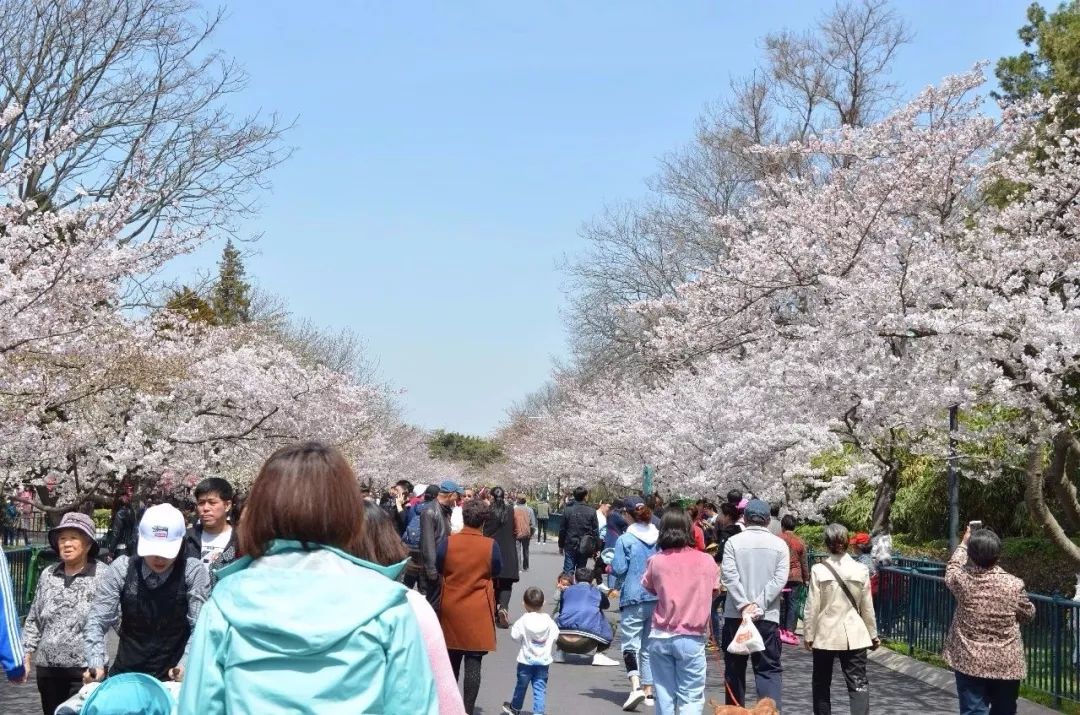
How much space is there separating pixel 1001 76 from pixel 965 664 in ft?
74.2

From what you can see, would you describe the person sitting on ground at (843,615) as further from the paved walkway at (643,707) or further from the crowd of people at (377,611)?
the paved walkway at (643,707)

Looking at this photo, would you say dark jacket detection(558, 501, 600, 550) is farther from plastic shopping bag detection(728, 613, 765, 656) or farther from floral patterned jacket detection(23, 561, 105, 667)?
floral patterned jacket detection(23, 561, 105, 667)

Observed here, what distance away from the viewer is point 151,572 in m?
6.03

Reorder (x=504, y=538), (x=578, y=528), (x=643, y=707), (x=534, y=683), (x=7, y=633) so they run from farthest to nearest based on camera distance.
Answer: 1. (x=578, y=528)
2. (x=504, y=538)
3. (x=643, y=707)
4. (x=534, y=683)
5. (x=7, y=633)

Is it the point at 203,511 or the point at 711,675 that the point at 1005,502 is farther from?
the point at 203,511

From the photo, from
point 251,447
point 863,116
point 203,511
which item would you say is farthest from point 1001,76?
point 203,511

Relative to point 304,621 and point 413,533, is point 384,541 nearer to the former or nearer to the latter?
point 304,621

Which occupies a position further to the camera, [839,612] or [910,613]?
[910,613]

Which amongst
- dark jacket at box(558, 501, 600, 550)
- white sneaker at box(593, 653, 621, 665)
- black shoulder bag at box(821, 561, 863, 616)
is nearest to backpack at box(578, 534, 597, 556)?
dark jacket at box(558, 501, 600, 550)

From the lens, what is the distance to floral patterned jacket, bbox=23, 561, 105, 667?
6.80 m

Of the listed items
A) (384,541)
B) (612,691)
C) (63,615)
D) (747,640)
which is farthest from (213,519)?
(612,691)

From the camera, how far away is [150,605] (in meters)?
6.00

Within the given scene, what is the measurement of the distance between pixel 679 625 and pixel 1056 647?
11.8ft

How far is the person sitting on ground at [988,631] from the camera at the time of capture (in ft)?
27.1
